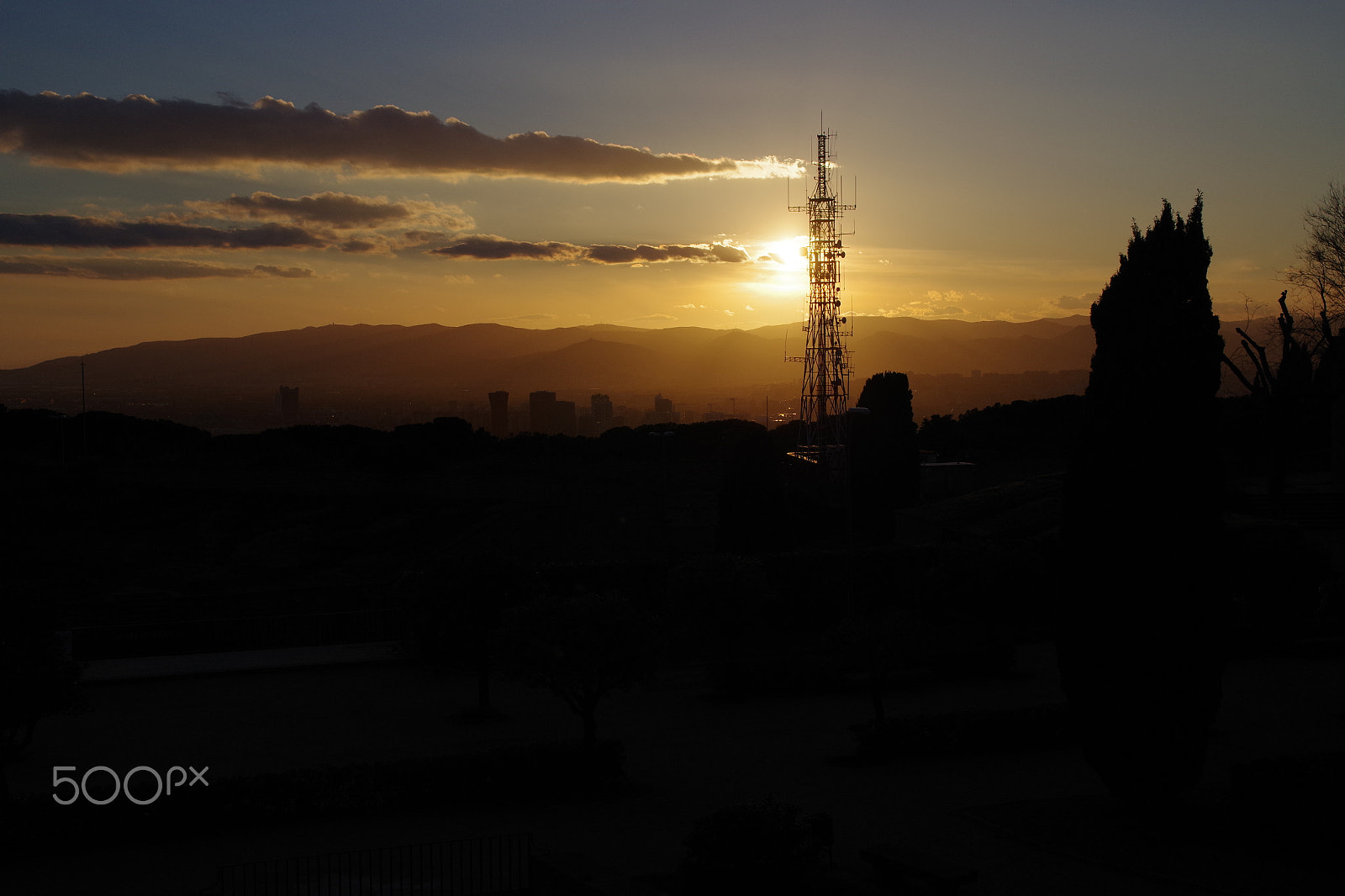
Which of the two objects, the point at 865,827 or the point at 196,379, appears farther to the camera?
the point at 196,379

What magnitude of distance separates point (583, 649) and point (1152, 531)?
7230mm

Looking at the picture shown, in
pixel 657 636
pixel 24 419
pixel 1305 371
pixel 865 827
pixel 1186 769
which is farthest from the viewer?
pixel 24 419

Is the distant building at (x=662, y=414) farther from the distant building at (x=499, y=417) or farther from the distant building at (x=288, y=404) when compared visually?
the distant building at (x=288, y=404)

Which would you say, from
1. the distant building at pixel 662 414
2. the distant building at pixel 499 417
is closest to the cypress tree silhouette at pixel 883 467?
the distant building at pixel 662 414

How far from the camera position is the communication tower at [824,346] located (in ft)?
126

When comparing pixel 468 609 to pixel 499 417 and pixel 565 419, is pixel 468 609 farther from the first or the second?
pixel 565 419

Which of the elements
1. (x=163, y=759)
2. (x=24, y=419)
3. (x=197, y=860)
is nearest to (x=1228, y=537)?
(x=197, y=860)

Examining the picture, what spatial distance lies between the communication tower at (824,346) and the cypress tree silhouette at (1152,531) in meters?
26.2

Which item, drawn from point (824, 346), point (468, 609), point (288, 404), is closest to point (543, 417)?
point (288, 404)

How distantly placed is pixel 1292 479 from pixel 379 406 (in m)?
108

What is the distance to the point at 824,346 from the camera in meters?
39.5

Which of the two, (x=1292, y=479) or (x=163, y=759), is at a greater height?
(x=1292, y=479)

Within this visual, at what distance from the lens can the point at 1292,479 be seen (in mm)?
36656

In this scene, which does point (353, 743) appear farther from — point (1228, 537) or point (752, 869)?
point (1228, 537)
